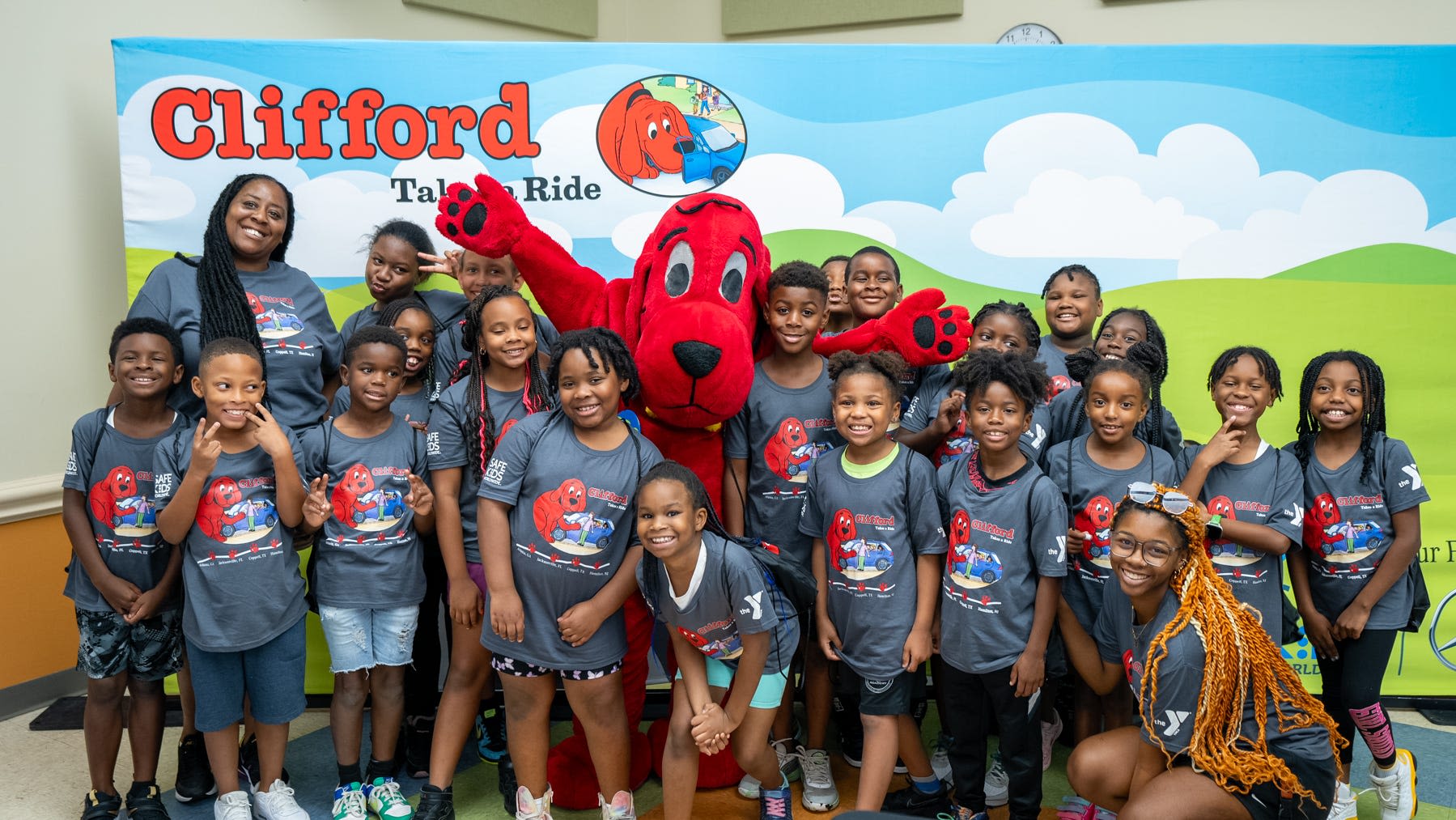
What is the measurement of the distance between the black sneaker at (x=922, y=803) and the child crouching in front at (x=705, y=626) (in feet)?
1.60

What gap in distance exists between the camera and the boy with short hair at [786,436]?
9.19ft

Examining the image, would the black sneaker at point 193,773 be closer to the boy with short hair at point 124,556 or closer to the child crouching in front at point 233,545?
the boy with short hair at point 124,556

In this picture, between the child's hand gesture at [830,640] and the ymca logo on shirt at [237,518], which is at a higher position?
the ymca logo on shirt at [237,518]

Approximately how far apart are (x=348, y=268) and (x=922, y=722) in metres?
2.57

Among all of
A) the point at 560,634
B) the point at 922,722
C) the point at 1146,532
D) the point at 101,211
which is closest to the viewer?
the point at 1146,532

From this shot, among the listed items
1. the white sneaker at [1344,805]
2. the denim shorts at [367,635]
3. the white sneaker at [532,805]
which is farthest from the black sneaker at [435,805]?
the white sneaker at [1344,805]

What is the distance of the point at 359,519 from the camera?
2.68m

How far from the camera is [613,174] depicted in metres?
3.55

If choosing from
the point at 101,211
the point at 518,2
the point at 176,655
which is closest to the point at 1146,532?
the point at 176,655

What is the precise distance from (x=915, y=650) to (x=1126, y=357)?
1150mm

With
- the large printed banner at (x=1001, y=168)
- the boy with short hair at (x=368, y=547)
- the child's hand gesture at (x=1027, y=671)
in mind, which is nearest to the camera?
the child's hand gesture at (x=1027, y=671)

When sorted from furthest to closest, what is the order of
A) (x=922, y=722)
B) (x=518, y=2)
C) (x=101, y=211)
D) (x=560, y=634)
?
(x=518, y=2)
(x=101, y=211)
(x=922, y=722)
(x=560, y=634)

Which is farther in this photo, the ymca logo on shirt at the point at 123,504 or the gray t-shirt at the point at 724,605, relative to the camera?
the ymca logo on shirt at the point at 123,504

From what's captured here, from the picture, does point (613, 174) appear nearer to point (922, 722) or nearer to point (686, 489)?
point (686, 489)
